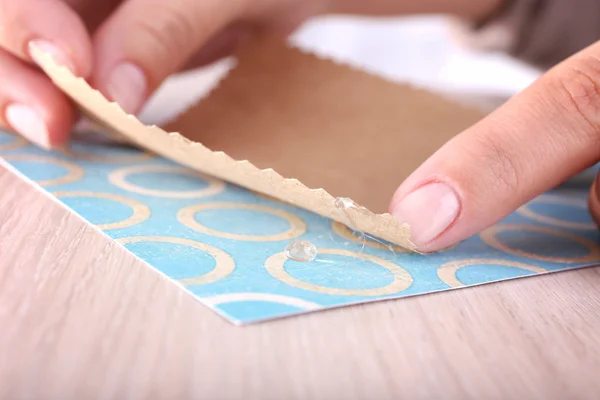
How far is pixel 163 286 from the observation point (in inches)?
11.1

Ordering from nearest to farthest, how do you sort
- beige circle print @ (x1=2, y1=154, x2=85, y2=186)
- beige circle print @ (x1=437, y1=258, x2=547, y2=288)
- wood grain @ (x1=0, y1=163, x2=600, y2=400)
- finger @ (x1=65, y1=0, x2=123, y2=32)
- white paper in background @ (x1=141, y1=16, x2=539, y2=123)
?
wood grain @ (x1=0, y1=163, x2=600, y2=400)
beige circle print @ (x1=437, y1=258, x2=547, y2=288)
beige circle print @ (x1=2, y1=154, x2=85, y2=186)
finger @ (x1=65, y1=0, x2=123, y2=32)
white paper in background @ (x1=141, y1=16, x2=539, y2=123)

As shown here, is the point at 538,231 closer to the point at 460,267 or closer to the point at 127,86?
the point at 460,267

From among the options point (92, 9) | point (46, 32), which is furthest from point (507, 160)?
point (92, 9)

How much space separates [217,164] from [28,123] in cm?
19

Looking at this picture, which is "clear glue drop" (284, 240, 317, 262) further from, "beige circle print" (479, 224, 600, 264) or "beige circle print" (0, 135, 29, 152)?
"beige circle print" (0, 135, 29, 152)

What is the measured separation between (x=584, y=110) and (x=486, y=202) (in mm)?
89

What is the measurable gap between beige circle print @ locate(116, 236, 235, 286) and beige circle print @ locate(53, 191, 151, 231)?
21 mm

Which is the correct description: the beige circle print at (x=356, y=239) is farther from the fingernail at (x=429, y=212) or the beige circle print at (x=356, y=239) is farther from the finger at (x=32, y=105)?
the finger at (x=32, y=105)

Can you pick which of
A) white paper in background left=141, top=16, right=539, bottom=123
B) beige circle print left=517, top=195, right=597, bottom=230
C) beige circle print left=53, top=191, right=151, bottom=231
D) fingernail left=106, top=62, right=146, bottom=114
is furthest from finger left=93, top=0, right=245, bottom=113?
white paper in background left=141, top=16, right=539, bottom=123

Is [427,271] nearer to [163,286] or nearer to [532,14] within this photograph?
[163,286]

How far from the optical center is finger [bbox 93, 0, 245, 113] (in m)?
0.48

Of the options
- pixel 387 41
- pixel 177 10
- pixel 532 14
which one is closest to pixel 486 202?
pixel 177 10

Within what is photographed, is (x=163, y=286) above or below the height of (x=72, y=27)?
below

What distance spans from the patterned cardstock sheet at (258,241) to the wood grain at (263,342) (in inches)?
0.5
